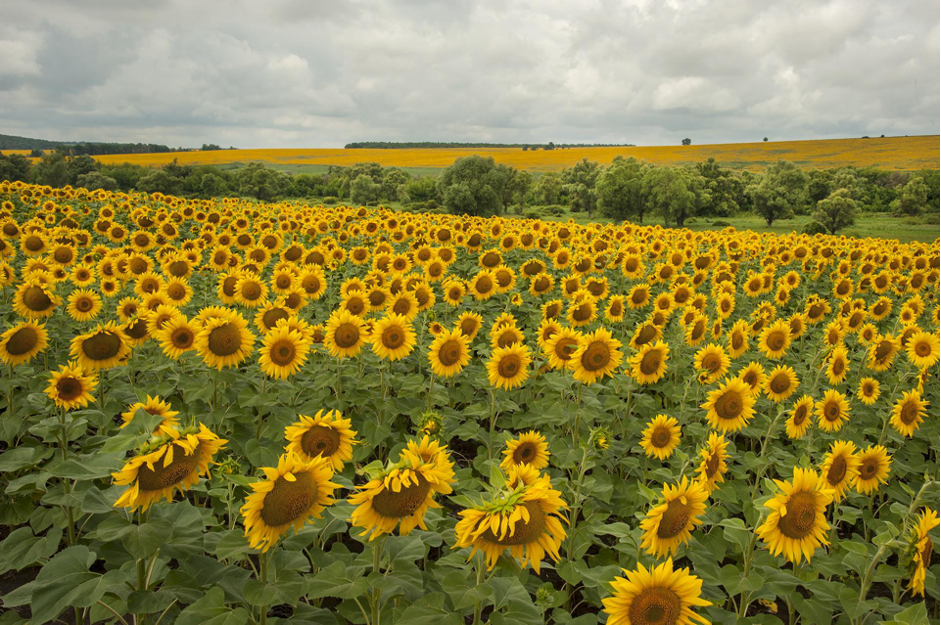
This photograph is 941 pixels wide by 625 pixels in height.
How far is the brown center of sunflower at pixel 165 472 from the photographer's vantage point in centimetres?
242

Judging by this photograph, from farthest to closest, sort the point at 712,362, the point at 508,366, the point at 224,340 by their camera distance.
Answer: the point at 712,362 < the point at 508,366 < the point at 224,340

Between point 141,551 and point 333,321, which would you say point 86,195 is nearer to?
point 333,321

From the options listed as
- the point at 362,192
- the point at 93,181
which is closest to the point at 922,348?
the point at 93,181

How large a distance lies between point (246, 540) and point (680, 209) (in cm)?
4865

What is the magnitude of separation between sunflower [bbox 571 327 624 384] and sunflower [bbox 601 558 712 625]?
9.59ft

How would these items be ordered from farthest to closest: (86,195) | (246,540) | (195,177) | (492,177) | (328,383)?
(492,177)
(195,177)
(86,195)
(328,383)
(246,540)

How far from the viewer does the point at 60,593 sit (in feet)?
7.76

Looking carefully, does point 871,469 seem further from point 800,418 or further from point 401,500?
point 401,500

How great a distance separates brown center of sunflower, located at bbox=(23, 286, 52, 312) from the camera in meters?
6.02

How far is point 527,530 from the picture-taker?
7.49ft

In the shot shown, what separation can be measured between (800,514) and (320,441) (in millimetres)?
2874

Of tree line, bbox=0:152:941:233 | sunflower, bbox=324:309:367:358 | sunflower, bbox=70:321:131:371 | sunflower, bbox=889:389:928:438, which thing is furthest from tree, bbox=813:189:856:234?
sunflower, bbox=70:321:131:371

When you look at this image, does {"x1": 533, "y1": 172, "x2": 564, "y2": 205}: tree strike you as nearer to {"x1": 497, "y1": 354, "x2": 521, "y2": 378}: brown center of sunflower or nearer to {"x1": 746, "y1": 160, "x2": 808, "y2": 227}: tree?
{"x1": 746, "y1": 160, "x2": 808, "y2": 227}: tree

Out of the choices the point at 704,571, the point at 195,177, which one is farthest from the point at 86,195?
A: the point at 704,571
